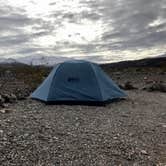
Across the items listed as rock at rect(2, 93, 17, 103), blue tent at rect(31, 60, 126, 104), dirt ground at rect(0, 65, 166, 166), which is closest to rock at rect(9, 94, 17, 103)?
rock at rect(2, 93, 17, 103)

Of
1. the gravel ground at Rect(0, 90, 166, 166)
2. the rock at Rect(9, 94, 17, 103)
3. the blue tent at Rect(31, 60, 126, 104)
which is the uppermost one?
the blue tent at Rect(31, 60, 126, 104)

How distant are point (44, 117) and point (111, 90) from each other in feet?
15.6

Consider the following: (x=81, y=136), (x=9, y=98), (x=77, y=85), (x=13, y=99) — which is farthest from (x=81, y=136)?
(x=13, y=99)

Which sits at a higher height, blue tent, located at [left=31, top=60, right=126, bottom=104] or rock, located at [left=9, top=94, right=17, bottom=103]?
blue tent, located at [left=31, top=60, right=126, bottom=104]

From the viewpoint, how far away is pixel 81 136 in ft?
28.6

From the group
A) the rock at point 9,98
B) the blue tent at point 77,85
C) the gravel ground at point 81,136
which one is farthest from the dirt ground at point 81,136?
the rock at point 9,98

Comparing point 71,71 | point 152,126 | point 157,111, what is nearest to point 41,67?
point 71,71

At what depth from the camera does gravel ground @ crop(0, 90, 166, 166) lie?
7098mm

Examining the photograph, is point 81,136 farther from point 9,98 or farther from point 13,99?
point 13,99

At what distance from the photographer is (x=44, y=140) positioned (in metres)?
8.11

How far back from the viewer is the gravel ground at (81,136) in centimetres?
710

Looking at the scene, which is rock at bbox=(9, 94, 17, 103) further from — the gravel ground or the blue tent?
the gravel ground

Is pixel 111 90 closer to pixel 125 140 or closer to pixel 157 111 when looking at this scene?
pixel 157 111

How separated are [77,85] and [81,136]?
6.03 meters
